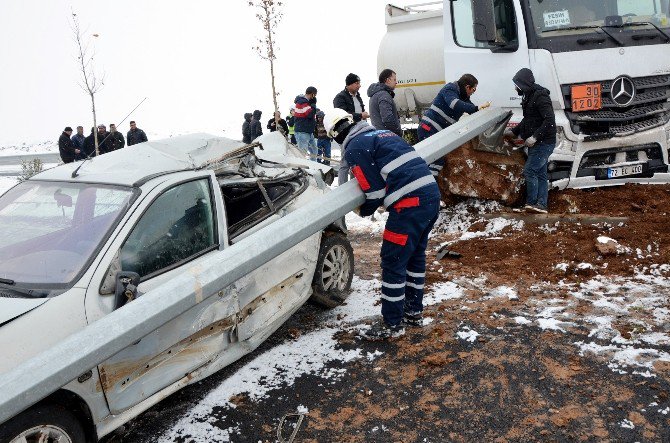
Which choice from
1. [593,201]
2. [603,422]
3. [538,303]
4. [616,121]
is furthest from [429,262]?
[603,422]

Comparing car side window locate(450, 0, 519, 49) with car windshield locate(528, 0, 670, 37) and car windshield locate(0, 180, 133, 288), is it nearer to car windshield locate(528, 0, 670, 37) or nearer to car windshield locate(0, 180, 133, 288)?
car windshield locate(528, 0, 670, 37)

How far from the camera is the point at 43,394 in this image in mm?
2615

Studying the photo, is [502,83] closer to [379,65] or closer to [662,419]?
Answer: [379,65]

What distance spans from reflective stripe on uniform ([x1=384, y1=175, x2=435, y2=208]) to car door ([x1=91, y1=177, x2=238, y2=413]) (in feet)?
4.26

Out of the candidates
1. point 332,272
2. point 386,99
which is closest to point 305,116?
point 386,99

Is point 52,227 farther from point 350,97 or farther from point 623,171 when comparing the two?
point 623,171

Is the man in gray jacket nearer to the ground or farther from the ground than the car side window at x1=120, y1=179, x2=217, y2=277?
farther from the ground

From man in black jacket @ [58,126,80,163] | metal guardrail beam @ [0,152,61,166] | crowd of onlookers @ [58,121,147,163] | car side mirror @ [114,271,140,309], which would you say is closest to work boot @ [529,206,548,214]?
car side mirror @ [114,271,140,309]

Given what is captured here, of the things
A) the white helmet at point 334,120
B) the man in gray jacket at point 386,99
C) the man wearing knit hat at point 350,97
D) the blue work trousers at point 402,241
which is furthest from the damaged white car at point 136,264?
the man wearing knit hat at point 350,97

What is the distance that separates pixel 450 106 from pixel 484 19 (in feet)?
3.62

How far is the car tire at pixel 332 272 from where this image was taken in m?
5.05

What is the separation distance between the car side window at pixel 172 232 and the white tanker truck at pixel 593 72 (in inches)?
166

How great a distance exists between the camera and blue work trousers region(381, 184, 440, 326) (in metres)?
4.41

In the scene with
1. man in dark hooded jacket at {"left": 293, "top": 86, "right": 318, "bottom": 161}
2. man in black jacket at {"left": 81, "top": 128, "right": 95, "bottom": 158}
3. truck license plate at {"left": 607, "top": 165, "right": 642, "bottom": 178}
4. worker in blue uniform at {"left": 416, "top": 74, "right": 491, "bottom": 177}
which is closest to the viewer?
truck license plate at {"left": 607, "top": 165, "right": 642, "bottom": 178}
